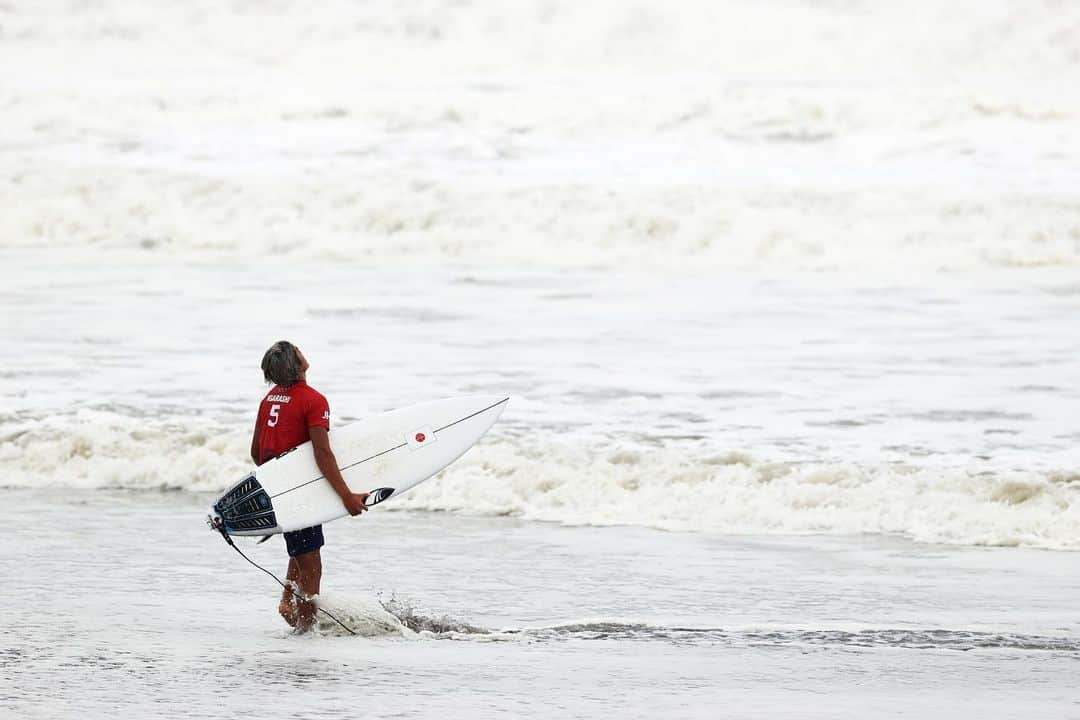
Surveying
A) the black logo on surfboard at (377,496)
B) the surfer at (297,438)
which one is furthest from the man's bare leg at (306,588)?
the black logo on surfboard at (377,496)

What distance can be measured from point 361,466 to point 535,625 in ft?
3.11

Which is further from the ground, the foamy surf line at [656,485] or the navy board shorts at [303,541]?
the navy board shorts at [303,541]

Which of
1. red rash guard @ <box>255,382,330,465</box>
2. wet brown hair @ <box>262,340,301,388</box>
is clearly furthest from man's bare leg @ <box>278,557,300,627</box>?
wet brown hair @ <box>262,340,301,388</box>

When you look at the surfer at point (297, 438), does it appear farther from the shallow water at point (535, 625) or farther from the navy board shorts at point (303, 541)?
the shallow water at point (535, 625)

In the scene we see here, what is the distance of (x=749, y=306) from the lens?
20312mm

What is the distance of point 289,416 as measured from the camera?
6.42 metres

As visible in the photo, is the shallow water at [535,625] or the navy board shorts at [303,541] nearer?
the shallow water at [535,625]

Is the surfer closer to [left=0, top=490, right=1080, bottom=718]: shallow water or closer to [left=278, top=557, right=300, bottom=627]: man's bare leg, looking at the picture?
[left=278, top=557, right=300, bottom=627]: man's bare leg

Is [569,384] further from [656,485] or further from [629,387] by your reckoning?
[656,485]

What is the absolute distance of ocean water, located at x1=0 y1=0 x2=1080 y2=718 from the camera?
6.29m

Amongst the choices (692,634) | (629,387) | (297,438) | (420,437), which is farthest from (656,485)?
(297,438)

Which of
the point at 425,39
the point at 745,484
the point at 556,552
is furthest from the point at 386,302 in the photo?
the point at 425,39

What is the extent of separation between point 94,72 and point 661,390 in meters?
38.4

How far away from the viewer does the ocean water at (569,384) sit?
6.29 m
